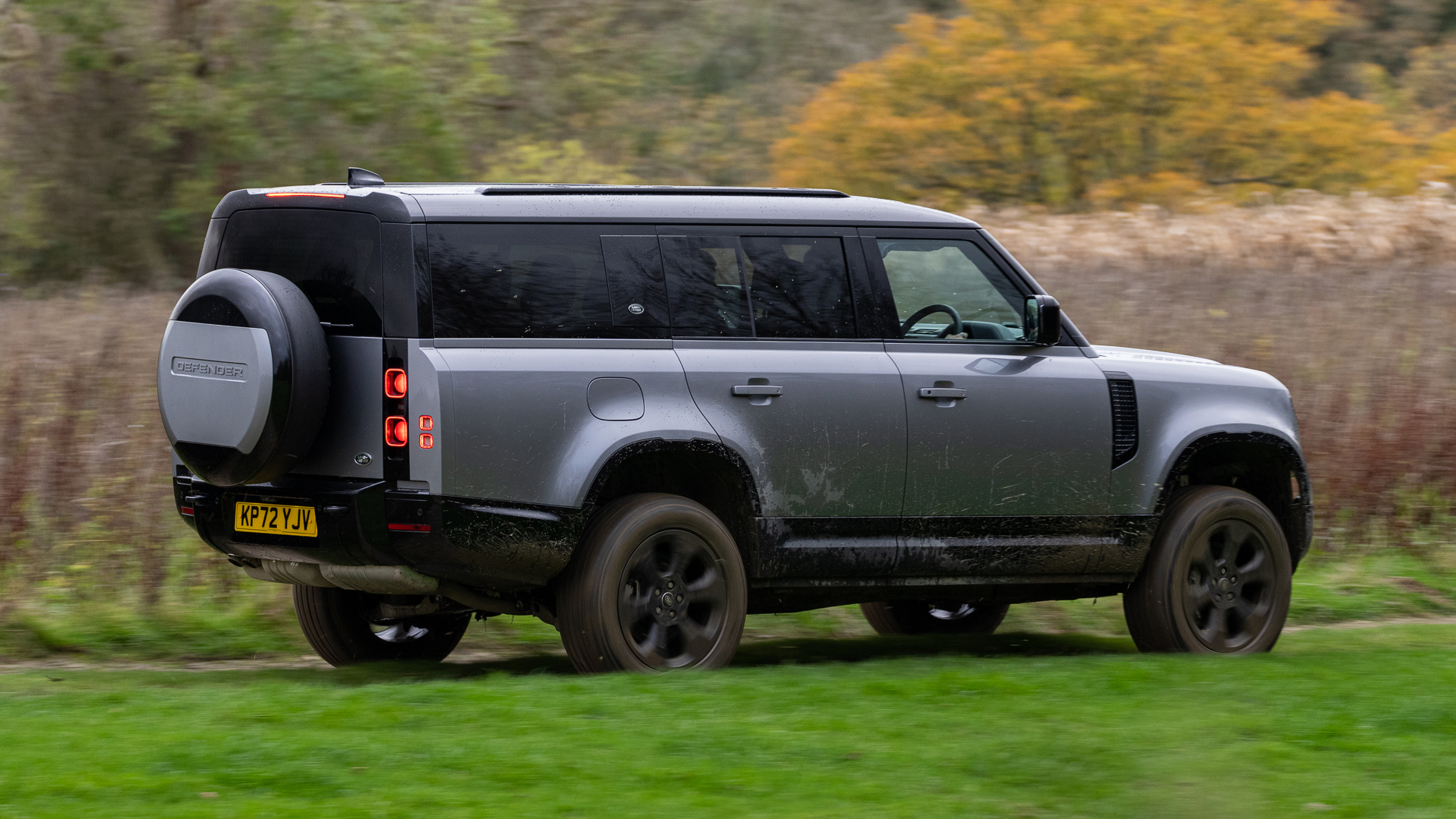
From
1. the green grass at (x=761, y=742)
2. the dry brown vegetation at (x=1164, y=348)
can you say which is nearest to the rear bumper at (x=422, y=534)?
the green grass at (x=761, y=742)

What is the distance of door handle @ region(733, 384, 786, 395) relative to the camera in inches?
279

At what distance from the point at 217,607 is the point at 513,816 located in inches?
207

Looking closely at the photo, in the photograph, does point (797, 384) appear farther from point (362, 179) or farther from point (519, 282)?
point (362, 179)

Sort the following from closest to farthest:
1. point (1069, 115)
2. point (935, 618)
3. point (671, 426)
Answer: point (671, 426) → point (935, 618) → point (1069, 115)

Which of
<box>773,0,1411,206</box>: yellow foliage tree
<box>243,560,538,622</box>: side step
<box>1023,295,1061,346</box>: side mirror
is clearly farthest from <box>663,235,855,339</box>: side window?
<box>773,0,1411,206</box>: yellow foliage tree

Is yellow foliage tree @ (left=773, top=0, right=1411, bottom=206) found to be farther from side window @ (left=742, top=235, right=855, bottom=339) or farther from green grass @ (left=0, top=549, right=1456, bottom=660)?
side window @ (left=742, top=235, right=855, bottom=339)

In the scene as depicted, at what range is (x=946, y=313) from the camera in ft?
25.6

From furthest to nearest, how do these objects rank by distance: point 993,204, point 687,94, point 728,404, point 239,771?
point 687,94, point 993,204, point 728,404, point 239,771

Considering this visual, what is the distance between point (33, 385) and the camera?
11070 mm

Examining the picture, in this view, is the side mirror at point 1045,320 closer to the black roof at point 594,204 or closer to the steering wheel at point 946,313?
the steering wheel at point 946,313

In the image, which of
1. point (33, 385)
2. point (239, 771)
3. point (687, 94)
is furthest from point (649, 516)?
point (687, 94)

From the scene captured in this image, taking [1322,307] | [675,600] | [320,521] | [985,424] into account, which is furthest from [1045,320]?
[1322,307]

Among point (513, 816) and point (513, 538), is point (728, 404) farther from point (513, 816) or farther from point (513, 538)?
point (513, 816)

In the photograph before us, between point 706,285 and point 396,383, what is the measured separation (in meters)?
1.42
